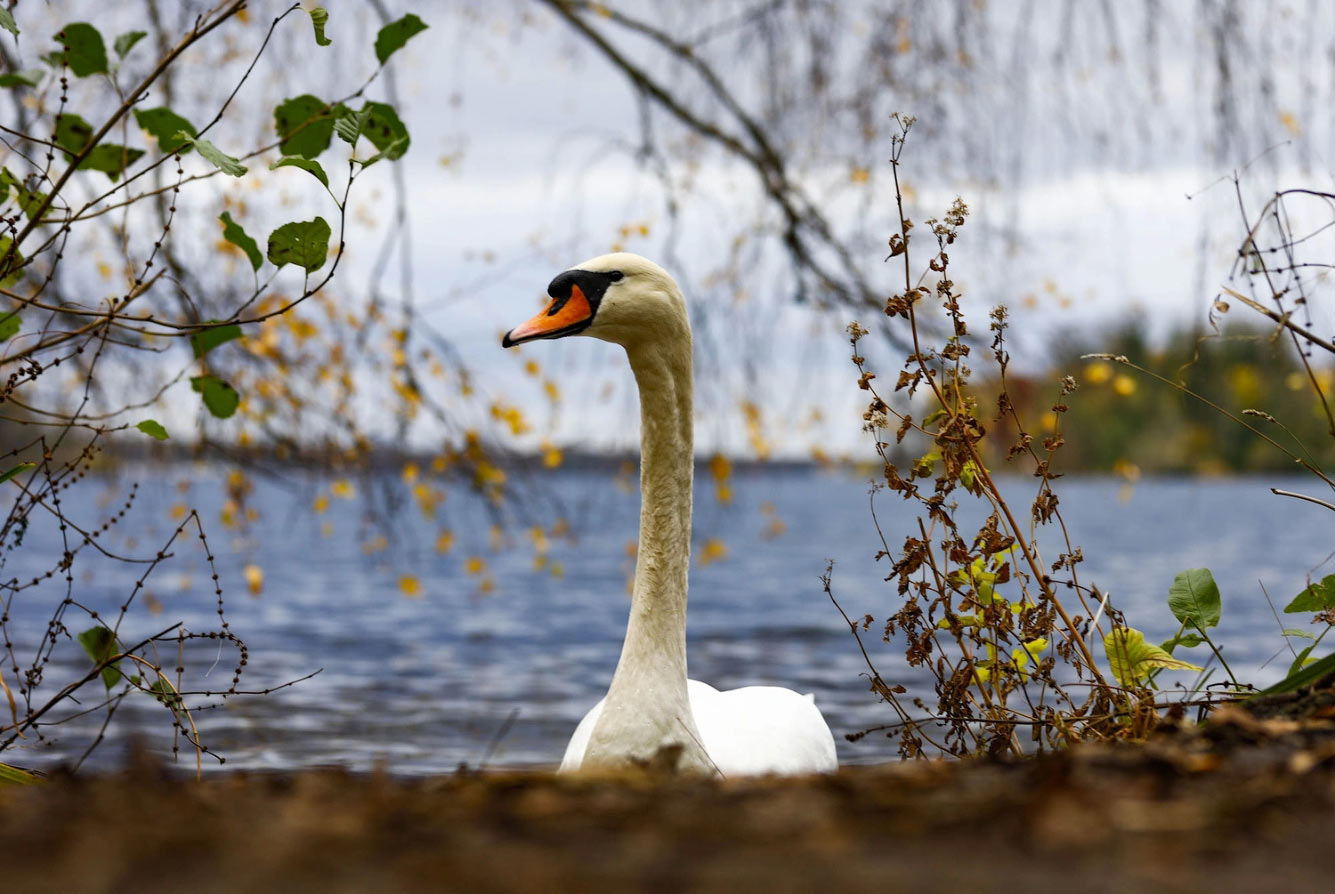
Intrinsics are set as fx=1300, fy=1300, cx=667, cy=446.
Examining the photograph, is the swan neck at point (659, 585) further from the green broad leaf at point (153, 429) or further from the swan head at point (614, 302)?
the green broad leaf at point (153, 429)

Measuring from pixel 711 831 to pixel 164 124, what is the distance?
2.49 meters

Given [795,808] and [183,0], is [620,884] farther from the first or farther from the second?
[183,0]

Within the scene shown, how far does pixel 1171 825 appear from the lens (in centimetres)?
192

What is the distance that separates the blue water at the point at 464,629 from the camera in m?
8.28

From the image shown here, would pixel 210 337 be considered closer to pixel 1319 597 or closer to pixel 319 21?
pixel 319 21

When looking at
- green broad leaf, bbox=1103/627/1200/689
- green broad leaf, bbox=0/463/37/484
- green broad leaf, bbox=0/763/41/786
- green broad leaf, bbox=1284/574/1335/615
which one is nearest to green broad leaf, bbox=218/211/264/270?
green broad leaf, bbox=0/463/37/484

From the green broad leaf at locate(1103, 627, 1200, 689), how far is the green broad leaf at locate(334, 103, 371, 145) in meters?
2.67

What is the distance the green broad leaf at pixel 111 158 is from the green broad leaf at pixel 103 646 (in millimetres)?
1353

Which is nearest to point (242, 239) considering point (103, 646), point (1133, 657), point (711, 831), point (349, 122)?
point (349, 122)

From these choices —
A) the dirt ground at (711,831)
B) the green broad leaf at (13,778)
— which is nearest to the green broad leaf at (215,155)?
the dirt ground at (711,831)

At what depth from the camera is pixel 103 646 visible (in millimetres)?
3965

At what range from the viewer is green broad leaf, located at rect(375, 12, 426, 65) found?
10.4 ft

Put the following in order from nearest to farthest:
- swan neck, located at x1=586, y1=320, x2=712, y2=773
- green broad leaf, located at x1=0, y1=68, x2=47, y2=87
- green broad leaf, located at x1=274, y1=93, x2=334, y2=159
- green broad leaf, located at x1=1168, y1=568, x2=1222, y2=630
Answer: green broad leaf, located at x1=0, y1=68, x2=47, y2=87
green broad leaf, located at x1=274, y1=93, x2=334, y2=159
swan neck, located at x1=586, y1=320, x2=712, y2=773
green broad leaf, located at x1=1168, y1=568, x2=1222, y2=630

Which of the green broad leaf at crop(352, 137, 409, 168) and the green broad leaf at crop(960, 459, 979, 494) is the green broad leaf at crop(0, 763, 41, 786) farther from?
the green broad leaf at crop(960, 459, 979, 494)
